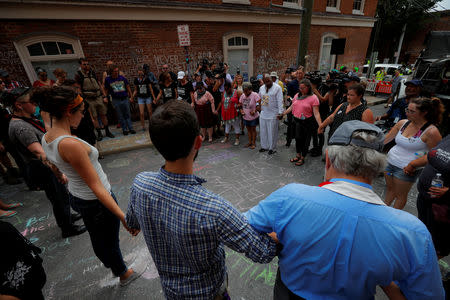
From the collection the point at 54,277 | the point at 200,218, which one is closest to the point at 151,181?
the point at 200,218

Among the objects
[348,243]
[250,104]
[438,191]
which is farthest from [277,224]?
[250,104]

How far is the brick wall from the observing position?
5.92 meters

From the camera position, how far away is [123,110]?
6.59 meters

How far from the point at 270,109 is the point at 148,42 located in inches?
219

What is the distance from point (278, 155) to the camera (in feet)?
17.5

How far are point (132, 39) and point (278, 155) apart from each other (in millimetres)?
6480

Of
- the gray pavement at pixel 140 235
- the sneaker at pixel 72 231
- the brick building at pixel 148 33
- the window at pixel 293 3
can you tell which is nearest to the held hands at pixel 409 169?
the gray pavement at pixel 140 235

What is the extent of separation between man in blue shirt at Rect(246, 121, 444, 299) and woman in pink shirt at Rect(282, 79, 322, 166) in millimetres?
3528

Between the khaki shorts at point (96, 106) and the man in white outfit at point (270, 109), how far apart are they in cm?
477

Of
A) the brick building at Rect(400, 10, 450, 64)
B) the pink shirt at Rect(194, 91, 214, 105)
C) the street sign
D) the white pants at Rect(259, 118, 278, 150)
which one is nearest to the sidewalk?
the pink shirt at Rect(194, 91, 214, 105)

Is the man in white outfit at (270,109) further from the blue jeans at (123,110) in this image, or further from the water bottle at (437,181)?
the blue jeans at (123,110)

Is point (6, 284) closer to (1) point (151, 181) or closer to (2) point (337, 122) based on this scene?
(1) point (151, 181)

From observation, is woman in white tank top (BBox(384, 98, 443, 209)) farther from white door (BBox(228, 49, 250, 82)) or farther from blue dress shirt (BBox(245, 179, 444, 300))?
white door (BBox(228, 49, 250, 82))

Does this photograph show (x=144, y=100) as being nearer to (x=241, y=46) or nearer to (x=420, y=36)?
(x=241, y=46)
